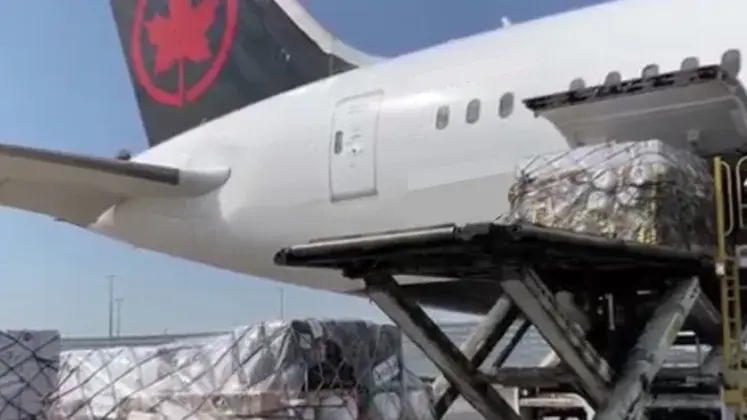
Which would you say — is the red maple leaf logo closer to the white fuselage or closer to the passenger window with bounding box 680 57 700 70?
the white fuselage

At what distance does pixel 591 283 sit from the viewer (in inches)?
237

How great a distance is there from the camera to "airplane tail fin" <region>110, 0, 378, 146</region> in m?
12.3

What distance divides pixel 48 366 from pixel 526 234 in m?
3.53

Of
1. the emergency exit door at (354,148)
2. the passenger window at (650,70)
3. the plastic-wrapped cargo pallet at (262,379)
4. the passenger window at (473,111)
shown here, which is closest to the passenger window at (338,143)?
the emergency exit door at (354,148)

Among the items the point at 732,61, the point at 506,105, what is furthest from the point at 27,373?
the point at 732,61

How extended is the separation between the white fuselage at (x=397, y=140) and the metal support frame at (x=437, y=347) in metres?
2.37

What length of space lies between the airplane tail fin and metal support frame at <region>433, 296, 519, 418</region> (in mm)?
6068

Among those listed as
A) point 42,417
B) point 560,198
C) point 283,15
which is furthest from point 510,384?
point 283,15

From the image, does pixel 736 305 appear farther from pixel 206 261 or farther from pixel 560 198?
pixel 206 261

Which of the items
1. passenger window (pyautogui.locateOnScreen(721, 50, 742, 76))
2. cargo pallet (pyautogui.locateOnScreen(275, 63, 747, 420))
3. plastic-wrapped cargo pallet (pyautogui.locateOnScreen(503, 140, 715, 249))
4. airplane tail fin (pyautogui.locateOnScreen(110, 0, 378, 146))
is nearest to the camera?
cargo pallet (pyautogui.locateOnScreen(275, 63, 747, 420))

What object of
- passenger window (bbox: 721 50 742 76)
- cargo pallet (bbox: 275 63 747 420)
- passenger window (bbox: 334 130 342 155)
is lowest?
cargo pallet (bbox: 275 63 747 420)

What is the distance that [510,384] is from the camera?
18.8ft

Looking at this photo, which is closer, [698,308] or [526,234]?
[526,234]

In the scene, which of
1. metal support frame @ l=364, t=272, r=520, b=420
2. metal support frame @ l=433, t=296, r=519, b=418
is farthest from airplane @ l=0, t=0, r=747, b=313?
metal support frame @ l=364, t=272, r=520, b=420
